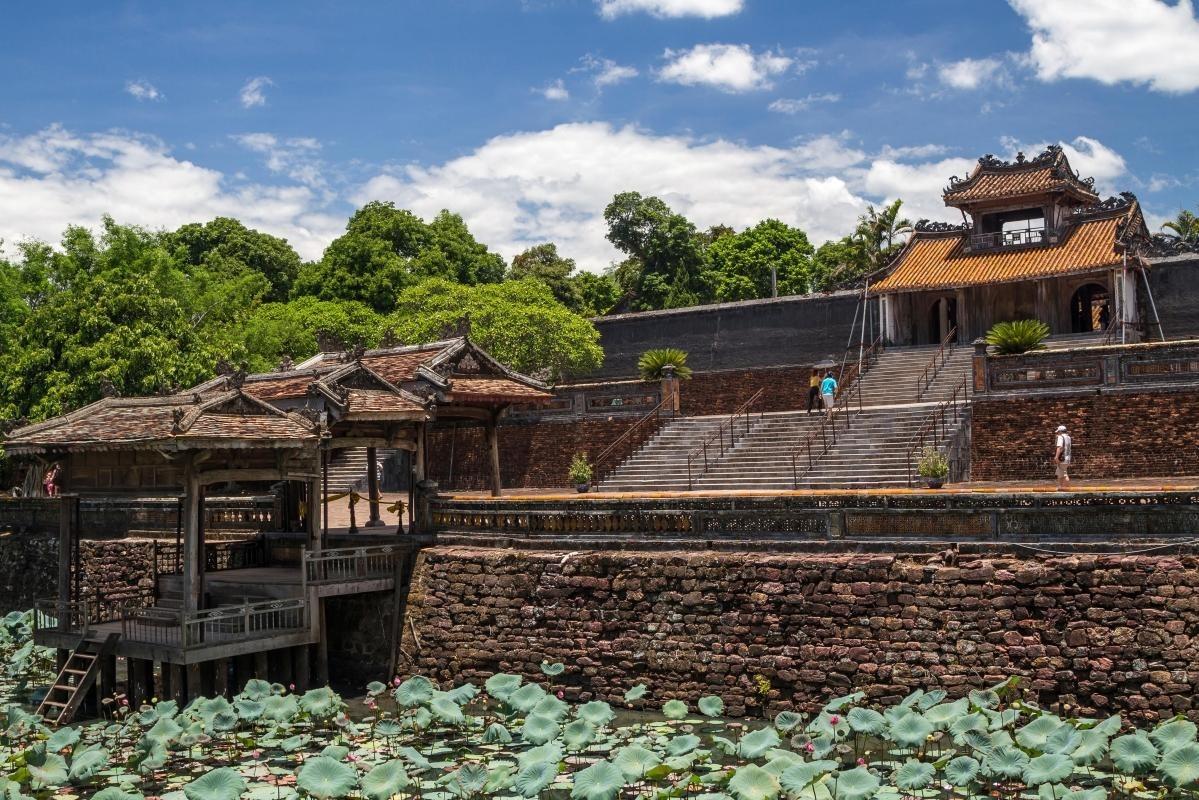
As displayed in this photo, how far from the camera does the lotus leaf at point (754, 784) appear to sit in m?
10.9

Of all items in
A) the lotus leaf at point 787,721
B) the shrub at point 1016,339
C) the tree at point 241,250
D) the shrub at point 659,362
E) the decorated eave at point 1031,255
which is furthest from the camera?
the tree at point 241,250

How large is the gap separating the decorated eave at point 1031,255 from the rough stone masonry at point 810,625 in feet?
58.3

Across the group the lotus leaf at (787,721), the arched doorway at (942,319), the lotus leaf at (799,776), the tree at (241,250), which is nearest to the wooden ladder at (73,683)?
the lotus leaf at (787,721)

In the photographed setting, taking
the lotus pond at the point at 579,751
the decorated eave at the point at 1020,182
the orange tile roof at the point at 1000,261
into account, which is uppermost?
the decorated eave at the point at 1020,182

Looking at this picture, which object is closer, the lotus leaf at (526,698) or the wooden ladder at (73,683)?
the lotus leaf at (526,698)

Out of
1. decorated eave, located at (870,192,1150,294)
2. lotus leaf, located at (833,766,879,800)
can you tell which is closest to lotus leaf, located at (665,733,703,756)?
lotus leaf, located at (833,766,879,800)

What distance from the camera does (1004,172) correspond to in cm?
3350

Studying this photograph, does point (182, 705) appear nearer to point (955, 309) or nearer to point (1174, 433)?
point (1174, 433)

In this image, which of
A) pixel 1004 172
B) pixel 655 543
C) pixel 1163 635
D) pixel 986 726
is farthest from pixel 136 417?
pixel 1004 172

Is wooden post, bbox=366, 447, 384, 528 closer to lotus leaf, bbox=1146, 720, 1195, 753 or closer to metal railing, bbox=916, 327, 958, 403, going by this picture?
metal railing, bbox=916, 327, 958, 403

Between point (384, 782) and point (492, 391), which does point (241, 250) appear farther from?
point (384, 782)

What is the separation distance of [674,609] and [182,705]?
6.93 meters

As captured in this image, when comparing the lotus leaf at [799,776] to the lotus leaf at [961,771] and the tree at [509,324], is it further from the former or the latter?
the tree at [509,324]

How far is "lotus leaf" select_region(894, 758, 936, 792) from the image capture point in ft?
36.6
